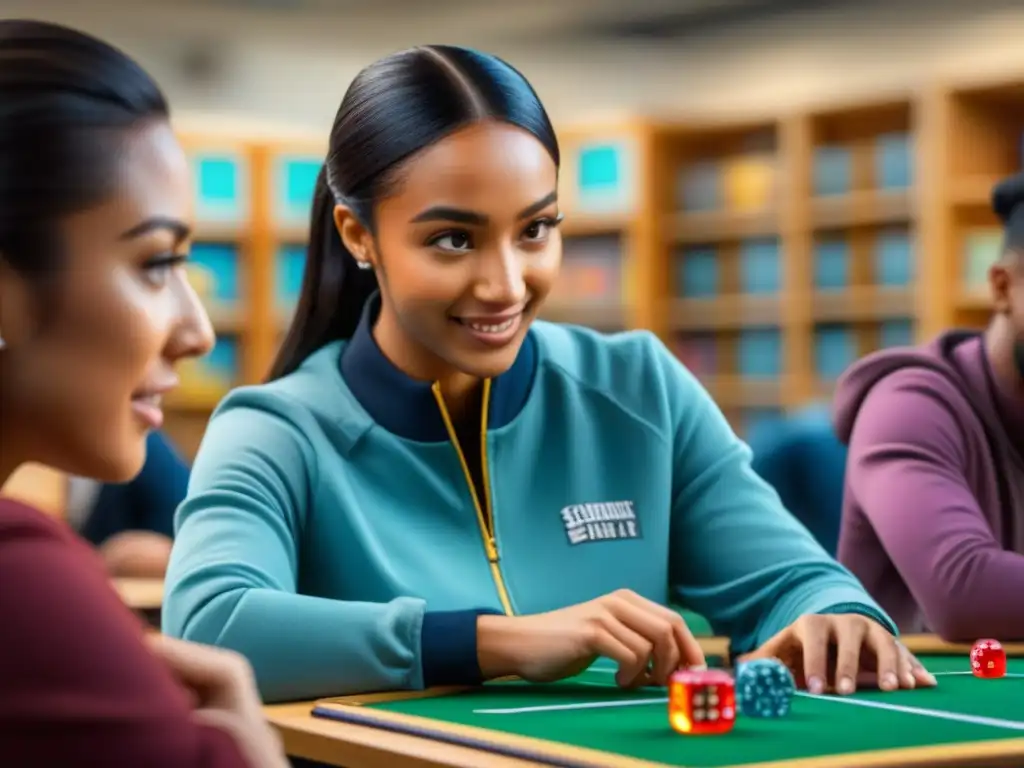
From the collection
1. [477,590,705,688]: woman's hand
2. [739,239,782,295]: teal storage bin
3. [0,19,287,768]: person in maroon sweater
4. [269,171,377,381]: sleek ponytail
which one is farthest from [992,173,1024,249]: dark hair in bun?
[739,239,782,295]: teal storage bin

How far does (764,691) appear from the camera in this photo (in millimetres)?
1408

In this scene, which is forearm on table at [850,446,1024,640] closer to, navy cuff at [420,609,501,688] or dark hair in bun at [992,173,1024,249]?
dark hair in bun at [992,173,1024,249]

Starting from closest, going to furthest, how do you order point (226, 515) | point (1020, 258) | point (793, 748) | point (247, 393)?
point (793, 748)
point (226, 515)
point (247, 393)
point (1020, 258)

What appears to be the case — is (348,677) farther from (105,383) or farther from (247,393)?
(105,383)

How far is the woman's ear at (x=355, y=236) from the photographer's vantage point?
191 centimetres

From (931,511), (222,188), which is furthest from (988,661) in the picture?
(222,188)

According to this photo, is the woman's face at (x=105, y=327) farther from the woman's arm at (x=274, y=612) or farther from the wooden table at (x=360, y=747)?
the woman's arm at (x=274, y=612)

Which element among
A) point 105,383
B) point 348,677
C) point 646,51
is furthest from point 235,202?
point 105,383

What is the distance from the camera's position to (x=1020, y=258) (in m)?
2.40

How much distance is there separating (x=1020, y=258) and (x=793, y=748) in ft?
4.46

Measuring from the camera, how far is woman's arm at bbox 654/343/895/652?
1944mm

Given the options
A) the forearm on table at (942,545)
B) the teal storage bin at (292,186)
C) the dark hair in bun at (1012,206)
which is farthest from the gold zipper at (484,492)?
the teal storage bin at (292,186)

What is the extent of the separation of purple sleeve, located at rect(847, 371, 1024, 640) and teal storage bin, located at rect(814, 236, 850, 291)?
5569 mm

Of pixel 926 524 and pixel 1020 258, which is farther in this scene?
pixel 1020 258
